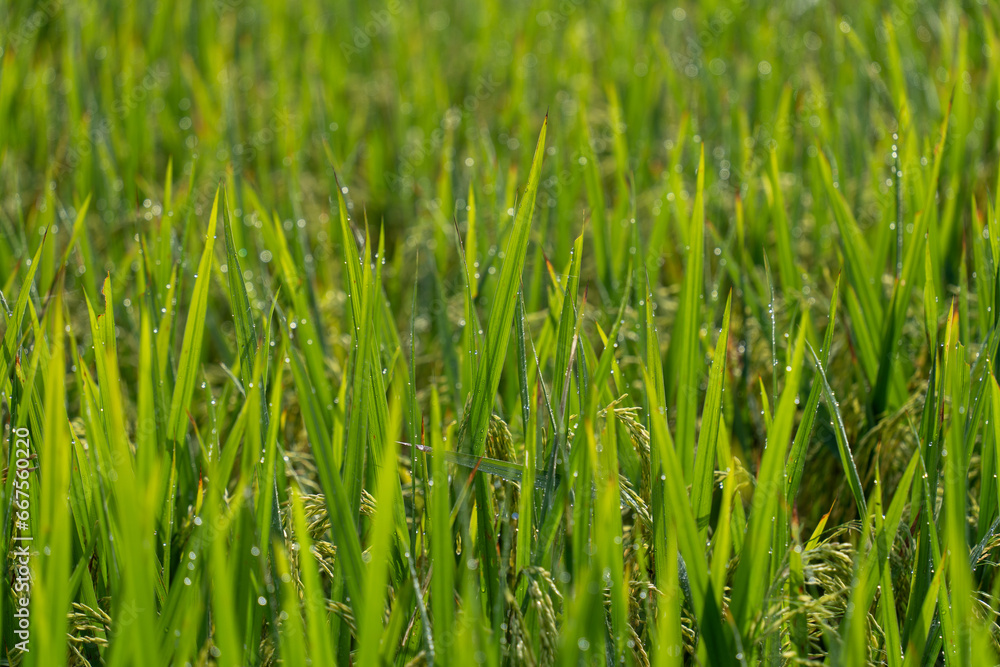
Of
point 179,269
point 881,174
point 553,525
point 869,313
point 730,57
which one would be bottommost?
point 553,525

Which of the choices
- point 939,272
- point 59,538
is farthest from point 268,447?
point 939,272

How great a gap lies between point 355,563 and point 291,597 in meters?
0.15

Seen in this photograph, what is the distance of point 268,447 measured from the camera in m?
0.81

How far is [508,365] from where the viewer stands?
3.67 ft

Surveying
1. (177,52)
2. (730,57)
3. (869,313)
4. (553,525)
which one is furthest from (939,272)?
(177,52)

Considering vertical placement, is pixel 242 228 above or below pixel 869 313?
above

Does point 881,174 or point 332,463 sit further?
point 881,174

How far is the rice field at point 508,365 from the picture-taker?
73 cm

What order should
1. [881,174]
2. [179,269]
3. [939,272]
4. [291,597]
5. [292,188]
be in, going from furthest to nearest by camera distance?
[881,174] → [292,188] → [939,272] → [179,269] → [291,597]

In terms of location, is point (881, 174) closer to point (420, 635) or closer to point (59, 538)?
point (420, 635)

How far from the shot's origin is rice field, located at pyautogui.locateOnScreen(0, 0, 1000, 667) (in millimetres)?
728

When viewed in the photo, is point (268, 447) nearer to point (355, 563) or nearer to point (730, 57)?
point (355, 563)

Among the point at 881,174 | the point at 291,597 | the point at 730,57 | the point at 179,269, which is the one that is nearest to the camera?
the point at 291,597

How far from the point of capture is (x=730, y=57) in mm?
2285
